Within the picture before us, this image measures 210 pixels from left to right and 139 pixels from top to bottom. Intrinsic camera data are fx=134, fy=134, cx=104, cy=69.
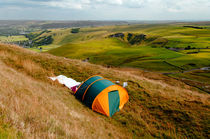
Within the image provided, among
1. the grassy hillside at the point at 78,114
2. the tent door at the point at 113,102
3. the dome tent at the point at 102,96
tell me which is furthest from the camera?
the tent door at the point at 113,102

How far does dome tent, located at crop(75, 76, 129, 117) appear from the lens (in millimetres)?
11039

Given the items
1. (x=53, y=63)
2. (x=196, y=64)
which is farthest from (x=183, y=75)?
(x=53, y=63)

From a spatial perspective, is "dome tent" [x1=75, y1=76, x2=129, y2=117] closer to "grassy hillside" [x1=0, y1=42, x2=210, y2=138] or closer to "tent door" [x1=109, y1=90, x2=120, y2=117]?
"tent door" [x1=109, y1=90, x2=120, y2=117]

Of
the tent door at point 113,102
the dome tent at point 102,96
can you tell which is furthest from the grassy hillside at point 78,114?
the dome tent at point 102,96

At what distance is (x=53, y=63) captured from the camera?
1952cm

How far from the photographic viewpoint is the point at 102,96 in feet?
37.4

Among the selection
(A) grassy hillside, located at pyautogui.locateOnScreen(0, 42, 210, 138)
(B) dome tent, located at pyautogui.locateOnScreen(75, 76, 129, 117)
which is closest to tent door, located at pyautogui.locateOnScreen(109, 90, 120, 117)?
(B) dome tent, located at pyautogui.locateOnScreen(75, 76, 129, 117)

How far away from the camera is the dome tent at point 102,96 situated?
11.0 m

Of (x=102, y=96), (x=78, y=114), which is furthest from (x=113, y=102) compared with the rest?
(x=78, y=114)

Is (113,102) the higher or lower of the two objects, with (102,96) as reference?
lower

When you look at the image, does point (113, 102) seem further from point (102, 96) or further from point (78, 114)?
point (78, 114)

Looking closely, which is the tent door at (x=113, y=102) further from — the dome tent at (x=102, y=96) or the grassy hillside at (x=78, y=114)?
the grassy hillside at (x=78, y=114)

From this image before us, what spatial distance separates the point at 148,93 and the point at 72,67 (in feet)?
36.8

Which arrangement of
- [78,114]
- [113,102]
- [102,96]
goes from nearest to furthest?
[78,114]
[102,96]
[113,102]
